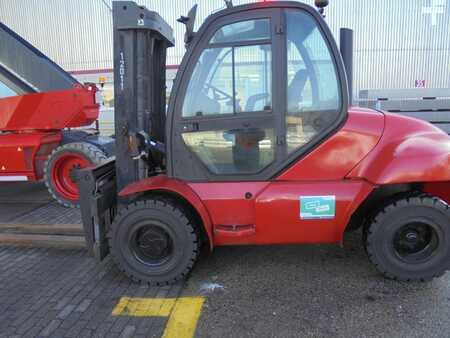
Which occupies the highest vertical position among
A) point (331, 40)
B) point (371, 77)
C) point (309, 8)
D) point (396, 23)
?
point (396, 23)

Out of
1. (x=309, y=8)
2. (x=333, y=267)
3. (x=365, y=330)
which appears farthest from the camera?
(x=333, y=267)

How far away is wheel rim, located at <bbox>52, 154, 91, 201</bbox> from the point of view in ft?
21.1

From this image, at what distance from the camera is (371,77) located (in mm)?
20141

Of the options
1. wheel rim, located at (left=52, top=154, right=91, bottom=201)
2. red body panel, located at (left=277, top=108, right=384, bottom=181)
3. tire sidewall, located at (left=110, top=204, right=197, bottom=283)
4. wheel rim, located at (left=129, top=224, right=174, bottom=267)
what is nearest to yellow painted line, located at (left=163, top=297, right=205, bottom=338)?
tire sidewall, located at (left=110, top=204, right=197, bottom=283)

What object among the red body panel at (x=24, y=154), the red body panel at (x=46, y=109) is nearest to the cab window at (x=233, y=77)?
the red body panel at (x=46, y=109)

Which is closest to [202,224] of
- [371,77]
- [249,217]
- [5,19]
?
[249,217]

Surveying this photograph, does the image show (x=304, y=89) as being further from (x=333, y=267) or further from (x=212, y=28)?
(x=333, y=267)

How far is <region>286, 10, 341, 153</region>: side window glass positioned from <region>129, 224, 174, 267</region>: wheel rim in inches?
51.3

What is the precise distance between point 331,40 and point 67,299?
2.93m

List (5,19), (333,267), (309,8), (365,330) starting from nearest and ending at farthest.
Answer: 1. (365,330)
2. (309,8)
3. (333,267)
4. (5,19)

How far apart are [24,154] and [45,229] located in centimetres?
182

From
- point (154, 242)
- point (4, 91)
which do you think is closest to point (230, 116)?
point (154, 242)

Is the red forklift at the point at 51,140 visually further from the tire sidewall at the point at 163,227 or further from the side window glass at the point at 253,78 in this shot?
the side window glass at the point at 253,78

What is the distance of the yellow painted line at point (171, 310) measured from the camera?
3.13 metres
